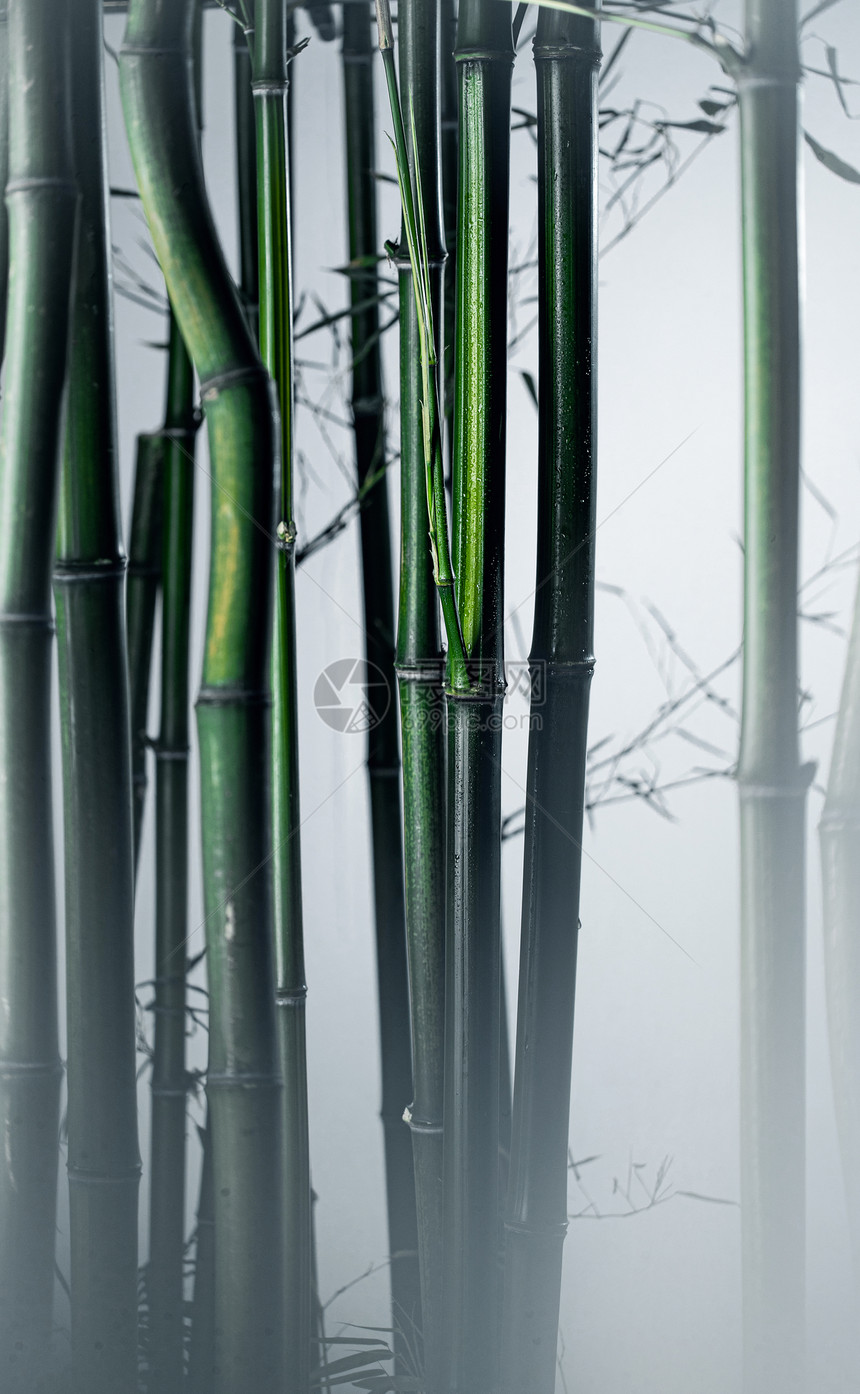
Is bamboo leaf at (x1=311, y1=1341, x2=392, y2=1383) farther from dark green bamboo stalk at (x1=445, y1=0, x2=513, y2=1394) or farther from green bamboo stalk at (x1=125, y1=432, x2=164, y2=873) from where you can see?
green bamboo stalk at (x1=125, y1=432, x2=164, y2=873)

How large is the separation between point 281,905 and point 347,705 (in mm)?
108

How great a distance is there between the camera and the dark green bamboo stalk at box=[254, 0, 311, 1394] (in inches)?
19.5

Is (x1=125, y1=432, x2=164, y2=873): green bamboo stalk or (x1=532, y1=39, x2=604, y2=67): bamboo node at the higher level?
(x1=532, y1=39, x2=604, y2=67): bamboo node

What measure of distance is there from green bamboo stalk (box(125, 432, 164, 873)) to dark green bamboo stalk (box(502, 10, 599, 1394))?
21 cm

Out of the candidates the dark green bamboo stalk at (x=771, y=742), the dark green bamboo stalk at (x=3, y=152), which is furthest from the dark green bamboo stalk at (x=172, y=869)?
the dark green bamboo stalk at (x=771, y=742)

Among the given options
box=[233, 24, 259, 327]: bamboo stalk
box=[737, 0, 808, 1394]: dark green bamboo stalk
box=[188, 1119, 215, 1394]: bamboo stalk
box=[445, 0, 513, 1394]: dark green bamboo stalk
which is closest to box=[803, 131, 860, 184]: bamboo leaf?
box=[737, 0, 808, 1394]: dark green bamboo stalk

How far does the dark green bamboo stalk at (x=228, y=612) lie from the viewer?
17.3 inches

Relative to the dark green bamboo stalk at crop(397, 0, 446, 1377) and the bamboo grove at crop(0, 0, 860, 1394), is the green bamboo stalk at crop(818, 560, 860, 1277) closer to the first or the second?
the bamboo grove at crop(0, 0, 860, 1394)

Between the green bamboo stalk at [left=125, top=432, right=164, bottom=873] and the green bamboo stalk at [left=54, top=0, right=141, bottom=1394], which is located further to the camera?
the green bamboo stalk at [left=125, top=432, right=164, bottom=873]

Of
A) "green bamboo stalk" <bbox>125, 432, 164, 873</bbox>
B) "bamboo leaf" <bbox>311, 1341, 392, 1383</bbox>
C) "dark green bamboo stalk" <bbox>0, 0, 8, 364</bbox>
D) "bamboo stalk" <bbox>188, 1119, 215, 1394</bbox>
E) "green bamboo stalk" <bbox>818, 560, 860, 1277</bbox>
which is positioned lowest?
"bamboo leaf" <bbox>311, 1341, 392, 1383</bbox>

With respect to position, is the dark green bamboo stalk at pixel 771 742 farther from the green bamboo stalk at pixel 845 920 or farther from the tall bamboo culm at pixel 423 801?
the tall bamboo culm at pixel 423 801

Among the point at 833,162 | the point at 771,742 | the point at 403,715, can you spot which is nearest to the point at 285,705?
the point at 403,715

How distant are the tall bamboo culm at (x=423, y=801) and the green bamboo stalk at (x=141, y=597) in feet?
0.52

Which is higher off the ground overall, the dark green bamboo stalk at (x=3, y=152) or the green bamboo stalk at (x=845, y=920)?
the dark green bamboo stalk at (x=3, y=152)
